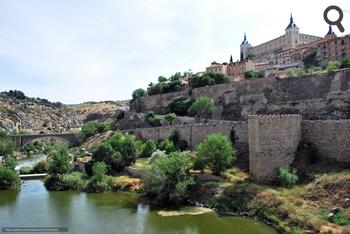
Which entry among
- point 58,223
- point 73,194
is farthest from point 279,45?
point 58,223

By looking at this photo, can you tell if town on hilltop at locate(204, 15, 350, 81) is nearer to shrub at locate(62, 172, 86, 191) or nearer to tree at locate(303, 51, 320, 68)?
tree at locate(303, 51, 320, 68)

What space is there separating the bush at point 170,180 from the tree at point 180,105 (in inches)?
1174

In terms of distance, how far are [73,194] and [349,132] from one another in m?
18.8

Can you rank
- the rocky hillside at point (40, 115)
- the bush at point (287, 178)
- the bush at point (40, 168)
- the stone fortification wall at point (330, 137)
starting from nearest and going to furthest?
1. the bush at point (287, 178)
2. the stone fortification wall at point (330, 137)
3. the bush at point (40, 168)
4. the rocky hillside at point (40, 115)

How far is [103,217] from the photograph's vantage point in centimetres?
2453

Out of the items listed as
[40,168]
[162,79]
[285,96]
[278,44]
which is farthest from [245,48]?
[40,168]

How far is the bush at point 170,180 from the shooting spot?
25750 mm

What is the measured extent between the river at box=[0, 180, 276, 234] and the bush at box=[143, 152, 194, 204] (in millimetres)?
1199

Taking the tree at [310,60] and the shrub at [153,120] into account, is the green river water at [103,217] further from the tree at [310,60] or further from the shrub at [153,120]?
the tree at [310,60]

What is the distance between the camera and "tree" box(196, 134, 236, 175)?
27.2 m

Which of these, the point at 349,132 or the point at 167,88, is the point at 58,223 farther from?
the point at 167,88

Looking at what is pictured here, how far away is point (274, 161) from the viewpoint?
81.8 feet

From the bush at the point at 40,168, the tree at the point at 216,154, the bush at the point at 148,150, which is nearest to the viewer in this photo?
the tree at the point at 216,154

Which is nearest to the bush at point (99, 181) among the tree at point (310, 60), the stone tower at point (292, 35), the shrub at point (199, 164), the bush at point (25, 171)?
the shrub at point (199, 164)
